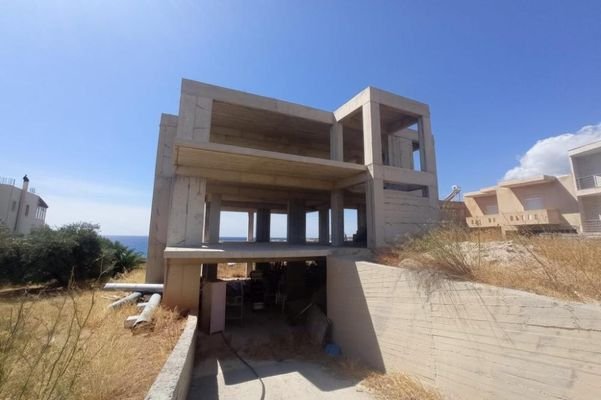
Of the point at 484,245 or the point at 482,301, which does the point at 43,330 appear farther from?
the point at 484,245

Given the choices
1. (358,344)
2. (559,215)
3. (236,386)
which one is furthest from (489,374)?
(559,215)

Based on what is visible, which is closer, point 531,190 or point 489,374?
point 489,374

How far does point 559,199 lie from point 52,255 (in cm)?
3189

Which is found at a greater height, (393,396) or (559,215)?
(559,215)

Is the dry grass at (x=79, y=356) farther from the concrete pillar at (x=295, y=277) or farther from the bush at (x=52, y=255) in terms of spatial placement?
the bush at (x=52, y=255)

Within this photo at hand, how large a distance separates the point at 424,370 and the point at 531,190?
21375mm

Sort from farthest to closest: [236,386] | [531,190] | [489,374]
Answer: [531,190] → [236,386] → [489,374]

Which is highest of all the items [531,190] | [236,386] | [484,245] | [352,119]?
[352,119]

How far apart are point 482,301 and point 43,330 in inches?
343

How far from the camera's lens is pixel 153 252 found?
12.2 m

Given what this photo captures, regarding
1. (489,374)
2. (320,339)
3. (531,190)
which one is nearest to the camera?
(489,374)

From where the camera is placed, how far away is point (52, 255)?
14617 millimetres

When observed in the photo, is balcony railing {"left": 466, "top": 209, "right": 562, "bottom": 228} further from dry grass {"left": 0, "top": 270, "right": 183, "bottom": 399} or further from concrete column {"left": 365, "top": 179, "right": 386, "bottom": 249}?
dry grass {"left": 0, "top": 270, "right": 183, "bottom": 399}

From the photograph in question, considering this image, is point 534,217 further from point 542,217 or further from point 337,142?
point 337,142
